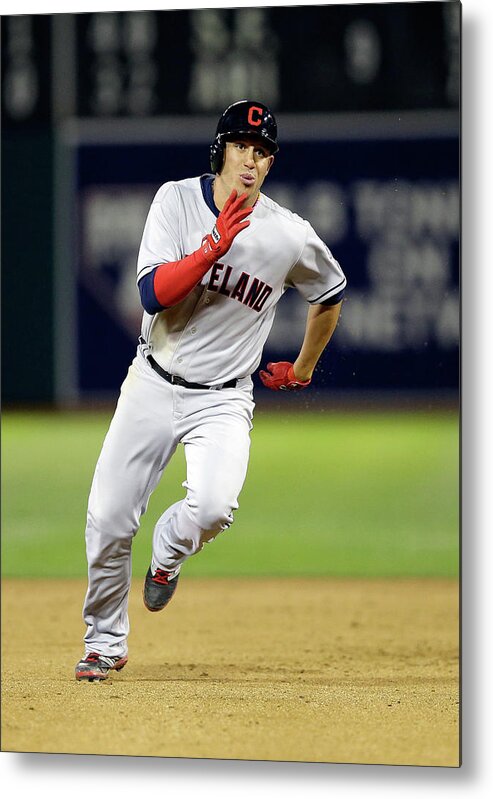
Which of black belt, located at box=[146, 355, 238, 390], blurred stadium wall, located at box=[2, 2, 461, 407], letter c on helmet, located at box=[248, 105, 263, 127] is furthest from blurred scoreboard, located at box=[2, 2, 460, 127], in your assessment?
black belt, located at box=[146, 355, 238, 390]

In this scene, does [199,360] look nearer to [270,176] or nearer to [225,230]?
[225,230]

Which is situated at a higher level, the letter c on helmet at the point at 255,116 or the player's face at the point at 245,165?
the letter c on helmet at the point at 255,116

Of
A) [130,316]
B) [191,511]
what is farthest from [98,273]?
[191,511]

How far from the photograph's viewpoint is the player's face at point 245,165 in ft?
10.5

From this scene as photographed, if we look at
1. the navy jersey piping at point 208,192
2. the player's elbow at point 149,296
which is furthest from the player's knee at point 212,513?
the navy jersey piping at point 208,192

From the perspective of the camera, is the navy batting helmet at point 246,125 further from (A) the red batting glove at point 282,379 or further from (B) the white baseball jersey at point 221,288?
(A) the red batting glove at point 282,379

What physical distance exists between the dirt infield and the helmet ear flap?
1.49 metres

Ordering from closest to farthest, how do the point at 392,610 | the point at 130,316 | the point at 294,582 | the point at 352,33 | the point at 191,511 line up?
1. the point at 191,511
2. the point at 352,33
3. the point at 392,610
4. the point at 294,582
5. the point at 130,316

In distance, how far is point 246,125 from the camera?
317cm

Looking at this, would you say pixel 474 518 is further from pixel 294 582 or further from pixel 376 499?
pixel 376 499

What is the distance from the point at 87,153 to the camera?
7547mm

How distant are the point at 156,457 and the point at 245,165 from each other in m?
0.84

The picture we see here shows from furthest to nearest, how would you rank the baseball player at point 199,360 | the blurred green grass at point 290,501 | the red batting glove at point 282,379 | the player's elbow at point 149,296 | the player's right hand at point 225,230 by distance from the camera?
1. the blurred green grass at point 290,501
2. the red batting glove at point 282,379
3. the baseball player at point 199,360
4. the player's elbow at point 149,296
5. the player's right hand at point 225,230

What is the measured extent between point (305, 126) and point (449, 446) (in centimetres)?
373
